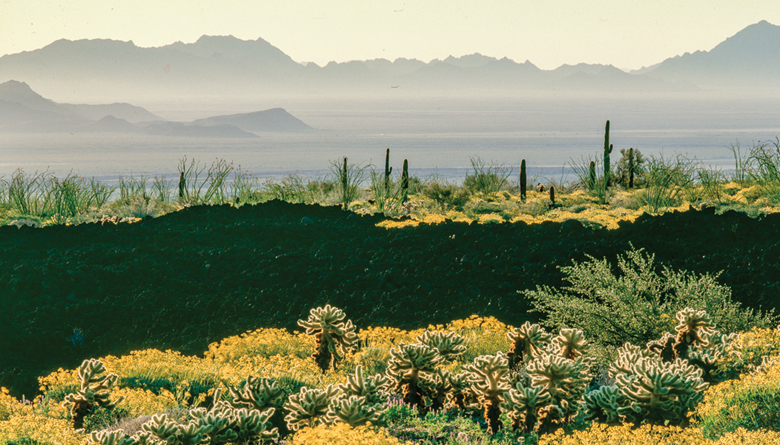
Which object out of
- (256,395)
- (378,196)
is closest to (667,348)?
(256,395)

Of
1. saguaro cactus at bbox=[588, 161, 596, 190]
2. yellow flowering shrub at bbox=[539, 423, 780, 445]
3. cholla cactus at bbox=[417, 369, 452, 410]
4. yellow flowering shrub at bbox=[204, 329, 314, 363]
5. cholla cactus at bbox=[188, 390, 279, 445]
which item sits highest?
saguaro cactus at bbox=[588, 161, 596, 190]

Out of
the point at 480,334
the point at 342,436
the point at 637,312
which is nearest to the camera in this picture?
the point at 342,436

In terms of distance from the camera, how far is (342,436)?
11.0 ft

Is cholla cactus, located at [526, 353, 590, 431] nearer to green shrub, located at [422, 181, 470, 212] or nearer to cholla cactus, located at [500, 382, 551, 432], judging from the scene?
cholla cactus, located at [500, 382, 551, 432]

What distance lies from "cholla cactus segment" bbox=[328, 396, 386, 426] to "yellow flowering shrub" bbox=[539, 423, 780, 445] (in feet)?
3.15

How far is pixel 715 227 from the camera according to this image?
344 inches

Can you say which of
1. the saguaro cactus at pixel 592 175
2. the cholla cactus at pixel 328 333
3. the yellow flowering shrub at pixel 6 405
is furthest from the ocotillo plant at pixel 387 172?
the yellow flowering shrub at pixel 6 405

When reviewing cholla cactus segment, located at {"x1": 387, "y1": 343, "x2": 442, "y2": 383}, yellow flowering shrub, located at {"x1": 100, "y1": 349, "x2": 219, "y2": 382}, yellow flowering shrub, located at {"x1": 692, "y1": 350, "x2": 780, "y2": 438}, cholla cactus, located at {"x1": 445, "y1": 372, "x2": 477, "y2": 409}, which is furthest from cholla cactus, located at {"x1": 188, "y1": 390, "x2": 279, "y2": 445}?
yellow flowering shrub, located at {"x1": 692, "y1": 350, "x2": 780, "y2": 438}

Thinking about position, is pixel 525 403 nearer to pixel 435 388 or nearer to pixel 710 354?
pixel 435 388

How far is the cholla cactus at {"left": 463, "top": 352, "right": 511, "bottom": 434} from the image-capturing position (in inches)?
160

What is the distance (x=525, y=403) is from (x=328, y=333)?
1.90m

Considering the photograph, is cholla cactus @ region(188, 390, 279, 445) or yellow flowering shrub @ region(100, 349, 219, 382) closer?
cholla cactus @ region(188, 390, 279, 445)

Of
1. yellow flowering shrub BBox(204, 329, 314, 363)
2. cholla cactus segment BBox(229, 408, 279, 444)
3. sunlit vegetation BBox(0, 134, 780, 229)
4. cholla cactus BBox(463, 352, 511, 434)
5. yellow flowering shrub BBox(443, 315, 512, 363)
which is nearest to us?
cholla cactus segment BBox(229, 408, 279, 444)

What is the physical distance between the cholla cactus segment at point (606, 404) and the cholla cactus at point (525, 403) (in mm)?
264
